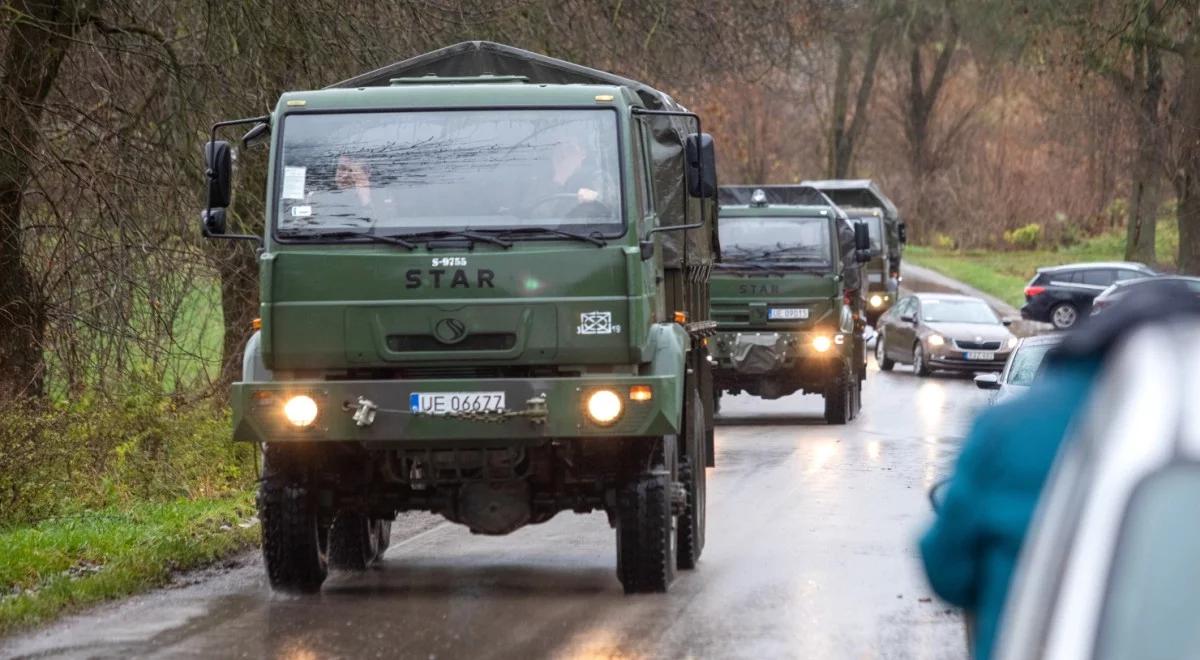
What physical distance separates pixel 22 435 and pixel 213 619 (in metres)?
4.55

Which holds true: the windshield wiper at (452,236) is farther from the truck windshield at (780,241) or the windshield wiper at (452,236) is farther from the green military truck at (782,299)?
the truck windshield at (780,241)

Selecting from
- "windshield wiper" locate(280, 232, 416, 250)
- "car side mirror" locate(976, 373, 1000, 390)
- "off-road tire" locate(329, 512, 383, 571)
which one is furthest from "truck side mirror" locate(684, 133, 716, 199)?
"car side mirror" locate(976, 373, 1000, 390)

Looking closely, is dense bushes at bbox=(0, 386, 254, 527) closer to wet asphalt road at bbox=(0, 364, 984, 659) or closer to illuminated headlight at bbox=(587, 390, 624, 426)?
wet asphalt road at bbox=(0, 364, 984, 659)

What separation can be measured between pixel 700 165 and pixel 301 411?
244cm

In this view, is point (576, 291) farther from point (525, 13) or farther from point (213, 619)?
point (525, 13)

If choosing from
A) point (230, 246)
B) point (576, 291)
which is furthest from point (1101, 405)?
point (230, 246)

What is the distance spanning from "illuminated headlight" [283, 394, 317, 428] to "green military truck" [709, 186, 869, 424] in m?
13.1

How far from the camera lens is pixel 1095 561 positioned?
2.29 metres

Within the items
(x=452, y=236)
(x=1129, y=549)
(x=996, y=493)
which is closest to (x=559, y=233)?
(x=452, y=236)

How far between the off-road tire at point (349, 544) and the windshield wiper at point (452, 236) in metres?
2.17

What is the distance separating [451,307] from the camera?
991 centimetres

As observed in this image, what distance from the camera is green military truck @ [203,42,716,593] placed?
9.80 m

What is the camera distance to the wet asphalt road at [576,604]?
8.81 metres

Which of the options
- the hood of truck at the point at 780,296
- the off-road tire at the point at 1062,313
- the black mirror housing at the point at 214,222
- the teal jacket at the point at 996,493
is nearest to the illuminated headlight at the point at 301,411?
the black mirror housing at the point at 214,222
